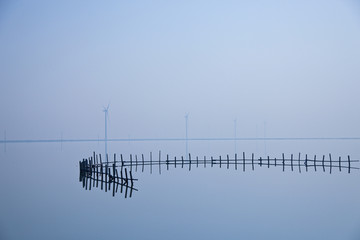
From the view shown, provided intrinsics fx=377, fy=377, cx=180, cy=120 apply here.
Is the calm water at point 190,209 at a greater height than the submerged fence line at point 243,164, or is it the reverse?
the submerged fence line at point 243,164

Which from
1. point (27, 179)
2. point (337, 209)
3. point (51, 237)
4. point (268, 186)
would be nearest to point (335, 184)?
point (268, 186)

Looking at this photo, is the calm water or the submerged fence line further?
the submerged fence line

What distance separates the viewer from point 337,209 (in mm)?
19672

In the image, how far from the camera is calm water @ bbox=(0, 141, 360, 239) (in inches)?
625

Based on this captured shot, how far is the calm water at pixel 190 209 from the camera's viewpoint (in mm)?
15867

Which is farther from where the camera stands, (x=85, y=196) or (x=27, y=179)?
(x=27, y=179)

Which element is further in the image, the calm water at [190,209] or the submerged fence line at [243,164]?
the submerged fence line at [243,164]

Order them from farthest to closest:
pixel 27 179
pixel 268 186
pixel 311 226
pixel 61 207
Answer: pixel 27 179 < pixel 268 186 < pixel 61 207 < pixel 311 226

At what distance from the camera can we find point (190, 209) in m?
19.5

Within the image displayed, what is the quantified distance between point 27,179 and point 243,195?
18.8 meters

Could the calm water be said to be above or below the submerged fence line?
below

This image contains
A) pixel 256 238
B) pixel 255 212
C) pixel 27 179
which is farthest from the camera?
pixel 27 179

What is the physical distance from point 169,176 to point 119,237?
16.8 meters

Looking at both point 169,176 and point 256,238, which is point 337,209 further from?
point 169,176
